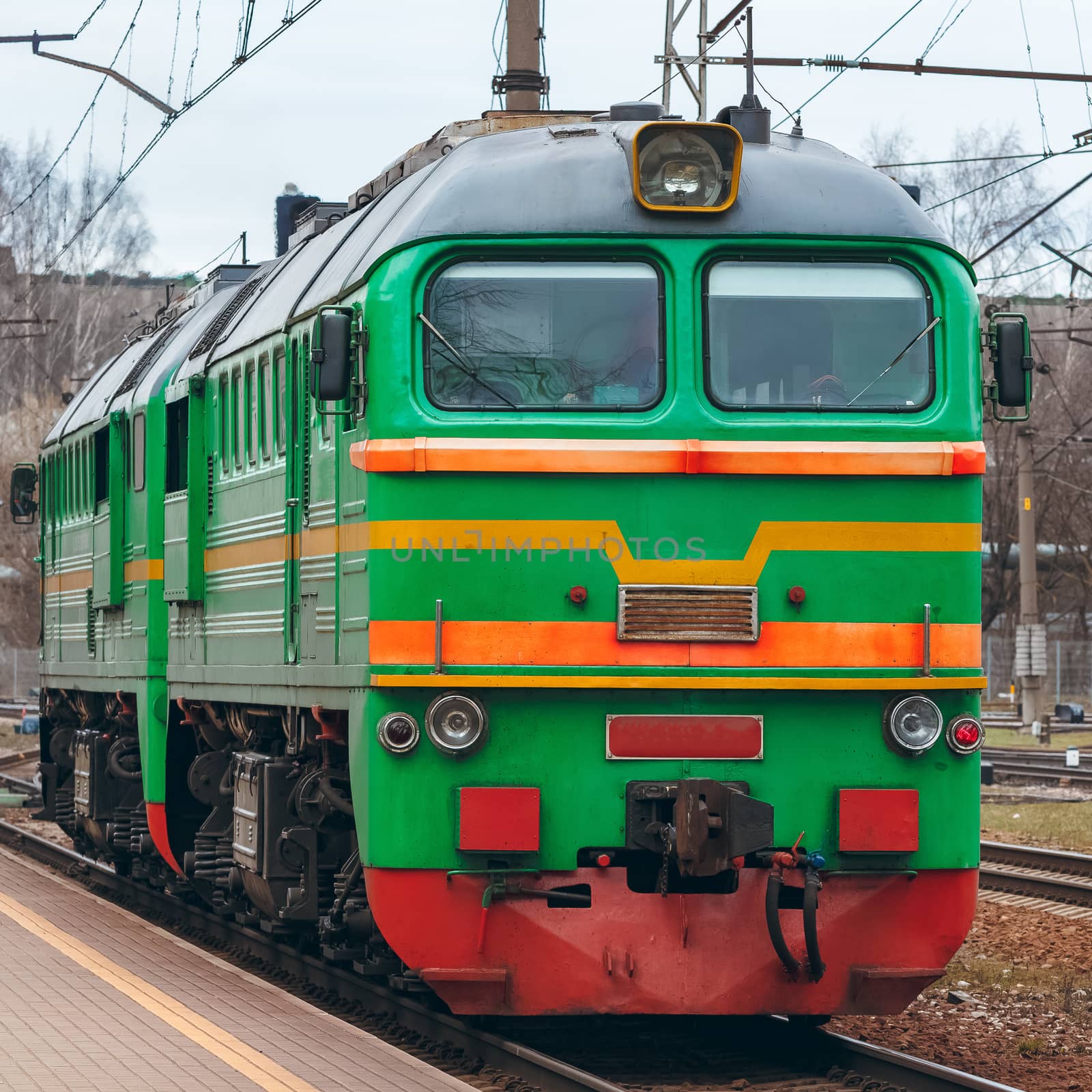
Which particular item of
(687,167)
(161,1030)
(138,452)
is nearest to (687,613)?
(687,167)

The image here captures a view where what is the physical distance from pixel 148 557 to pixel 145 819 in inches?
73.9

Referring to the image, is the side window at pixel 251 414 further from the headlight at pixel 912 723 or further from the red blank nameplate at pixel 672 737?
the headlight at pixel 912 723

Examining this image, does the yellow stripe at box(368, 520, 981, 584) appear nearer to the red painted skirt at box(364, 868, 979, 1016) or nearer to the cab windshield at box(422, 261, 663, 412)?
the cab windshield at box(422, 261, 663, 412)

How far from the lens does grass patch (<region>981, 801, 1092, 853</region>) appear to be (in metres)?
18.5

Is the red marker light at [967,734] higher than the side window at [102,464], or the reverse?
the side window at [102,464]

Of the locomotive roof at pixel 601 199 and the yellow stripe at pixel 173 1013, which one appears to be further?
the locomotive roof at pixel 601 199

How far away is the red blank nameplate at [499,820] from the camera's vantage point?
799 cm

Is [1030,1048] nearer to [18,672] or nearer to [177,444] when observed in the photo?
[177,444]

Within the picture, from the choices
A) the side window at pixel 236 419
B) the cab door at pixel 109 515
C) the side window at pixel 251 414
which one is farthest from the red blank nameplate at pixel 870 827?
the cab door at pixel 109 515

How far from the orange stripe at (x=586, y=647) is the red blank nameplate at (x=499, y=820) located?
19.9 inches

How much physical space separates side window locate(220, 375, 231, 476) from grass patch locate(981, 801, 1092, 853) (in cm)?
945

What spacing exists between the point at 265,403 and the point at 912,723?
371cm

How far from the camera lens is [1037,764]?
28172 mm

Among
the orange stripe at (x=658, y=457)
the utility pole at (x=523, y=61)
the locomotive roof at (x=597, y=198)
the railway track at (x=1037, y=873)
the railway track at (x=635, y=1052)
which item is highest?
the utility pole at (x=523, y=61)
